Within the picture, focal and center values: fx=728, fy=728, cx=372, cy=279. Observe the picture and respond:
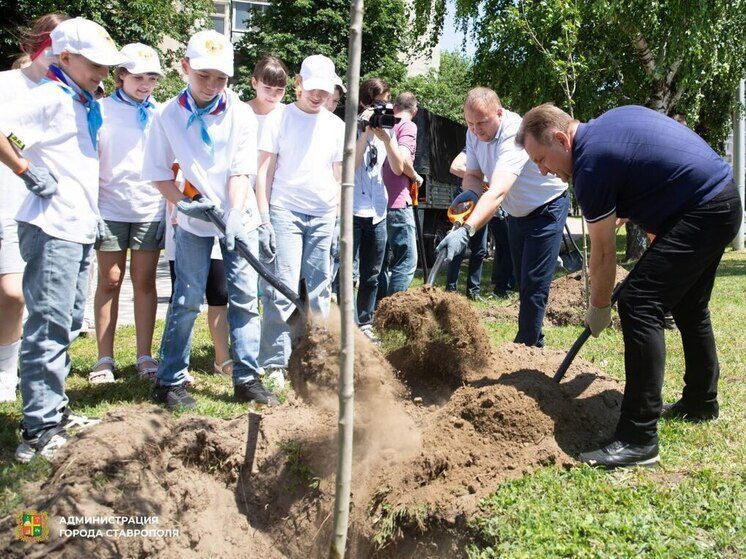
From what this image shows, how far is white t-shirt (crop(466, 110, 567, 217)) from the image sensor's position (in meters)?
5.00

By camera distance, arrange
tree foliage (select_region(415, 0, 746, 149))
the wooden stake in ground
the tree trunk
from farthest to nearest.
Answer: the tree trunk → tree foliage (select_region(415, 0, 746, 149)) → the wooden stake in ground

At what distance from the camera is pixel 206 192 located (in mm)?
4477

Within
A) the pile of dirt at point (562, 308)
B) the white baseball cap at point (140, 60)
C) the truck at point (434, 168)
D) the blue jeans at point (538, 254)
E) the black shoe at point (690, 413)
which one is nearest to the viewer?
the black shoe at point (690, 413)

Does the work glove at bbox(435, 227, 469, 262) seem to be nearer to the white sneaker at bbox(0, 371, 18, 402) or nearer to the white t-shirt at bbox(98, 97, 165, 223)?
the white t-shirt at bbox(98, 97, 165, 223)

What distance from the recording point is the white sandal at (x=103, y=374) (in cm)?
503

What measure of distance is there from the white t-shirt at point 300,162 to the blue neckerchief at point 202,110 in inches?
26.5

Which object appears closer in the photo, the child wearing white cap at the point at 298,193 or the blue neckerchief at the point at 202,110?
the blue neckerchief at the point at 202,110

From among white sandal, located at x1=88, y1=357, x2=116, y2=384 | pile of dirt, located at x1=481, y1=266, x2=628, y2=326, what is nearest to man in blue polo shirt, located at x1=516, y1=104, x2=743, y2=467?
white sandal, located at x1=88, y1=357, x2=116, y2=384

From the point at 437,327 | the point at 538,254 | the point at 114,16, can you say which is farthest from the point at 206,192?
the point at 114,16

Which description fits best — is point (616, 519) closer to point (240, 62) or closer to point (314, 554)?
point (314, 554)

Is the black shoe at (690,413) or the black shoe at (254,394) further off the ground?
the black shoe at (690,413)

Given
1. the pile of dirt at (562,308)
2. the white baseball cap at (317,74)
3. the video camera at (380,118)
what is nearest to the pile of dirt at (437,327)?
the white baseball cap at (317,74)

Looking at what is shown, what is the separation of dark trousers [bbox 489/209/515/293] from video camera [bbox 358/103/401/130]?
174 inches

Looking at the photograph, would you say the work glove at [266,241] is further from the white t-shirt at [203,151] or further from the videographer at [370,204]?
the videographer at [370,204]
